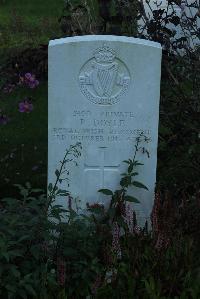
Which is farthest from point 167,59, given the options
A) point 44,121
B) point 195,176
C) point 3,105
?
point 3,105

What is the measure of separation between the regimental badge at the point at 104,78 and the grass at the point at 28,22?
5.82m

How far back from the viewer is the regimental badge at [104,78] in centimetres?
398

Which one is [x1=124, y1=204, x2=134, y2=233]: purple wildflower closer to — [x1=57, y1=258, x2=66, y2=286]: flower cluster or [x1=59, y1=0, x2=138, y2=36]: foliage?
[x1=57, y1=258, x2=66, y2=286]: flower cluster

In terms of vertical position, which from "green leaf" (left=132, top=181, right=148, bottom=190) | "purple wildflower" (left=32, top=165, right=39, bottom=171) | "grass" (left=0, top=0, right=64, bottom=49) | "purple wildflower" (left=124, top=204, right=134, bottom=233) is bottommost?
"purple wildflower" (left=124, top=204, right=134, bottom=233)

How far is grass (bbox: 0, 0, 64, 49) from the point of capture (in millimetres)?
11076

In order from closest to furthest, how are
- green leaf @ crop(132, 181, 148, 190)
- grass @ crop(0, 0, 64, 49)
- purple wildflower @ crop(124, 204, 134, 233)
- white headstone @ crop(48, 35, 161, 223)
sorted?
purple wildflower @ crop(124, 204, 134, 233) < white headstone @ crop(48, 35, 161, 223) < green leaf @ crop(132, 181, 148, 190) < grass @ crop(0, 0, 64, 49)

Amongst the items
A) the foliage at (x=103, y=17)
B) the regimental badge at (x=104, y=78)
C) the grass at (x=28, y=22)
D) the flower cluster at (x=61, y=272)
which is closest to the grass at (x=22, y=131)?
the grass at (x=28, y=22)

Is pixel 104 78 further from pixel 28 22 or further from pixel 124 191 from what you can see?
pixel 28 22

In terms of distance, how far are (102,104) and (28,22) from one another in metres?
8.99

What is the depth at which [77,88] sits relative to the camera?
13.2 feet

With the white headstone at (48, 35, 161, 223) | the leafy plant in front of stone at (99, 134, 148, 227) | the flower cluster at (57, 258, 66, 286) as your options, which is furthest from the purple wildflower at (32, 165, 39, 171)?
the flower cluster at (57, 258, 66, 286)

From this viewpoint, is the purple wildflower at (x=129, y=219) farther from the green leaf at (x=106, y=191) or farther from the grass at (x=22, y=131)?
the grass at (x=22, y=131)

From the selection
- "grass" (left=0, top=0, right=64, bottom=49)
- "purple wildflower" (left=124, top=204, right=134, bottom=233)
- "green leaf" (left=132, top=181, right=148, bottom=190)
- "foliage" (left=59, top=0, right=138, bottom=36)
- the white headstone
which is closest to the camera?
"purple wildflower" (left=124, top=204, right=134, bottom=233)

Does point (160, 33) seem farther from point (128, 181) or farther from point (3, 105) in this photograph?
point (3, 105)
